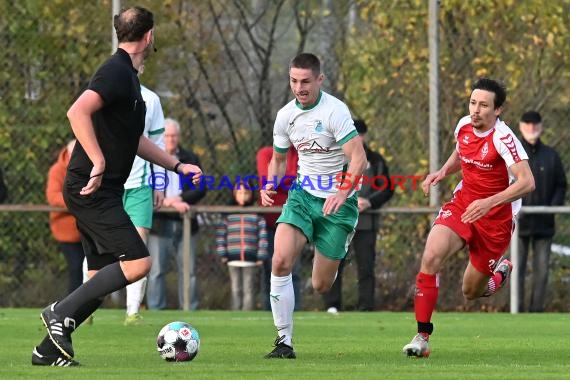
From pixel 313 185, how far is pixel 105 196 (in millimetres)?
1910

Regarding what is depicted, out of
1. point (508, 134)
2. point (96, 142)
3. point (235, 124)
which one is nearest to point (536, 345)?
point (508, 134)

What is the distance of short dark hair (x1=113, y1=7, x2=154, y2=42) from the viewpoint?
8.54 meters

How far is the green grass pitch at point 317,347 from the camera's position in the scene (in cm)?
794

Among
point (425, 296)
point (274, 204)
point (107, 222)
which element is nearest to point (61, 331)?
point (107, 222)

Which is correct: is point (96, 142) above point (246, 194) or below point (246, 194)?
above

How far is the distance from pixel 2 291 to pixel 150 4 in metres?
3.76

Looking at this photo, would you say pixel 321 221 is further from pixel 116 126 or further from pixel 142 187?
pixel 142 187

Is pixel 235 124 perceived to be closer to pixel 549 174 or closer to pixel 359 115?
pixel 359 115

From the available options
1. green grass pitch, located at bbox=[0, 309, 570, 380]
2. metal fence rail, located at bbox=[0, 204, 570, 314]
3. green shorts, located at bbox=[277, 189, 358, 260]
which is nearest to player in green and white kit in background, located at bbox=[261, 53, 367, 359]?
green shorts, located at bbox=[277, 189, 358, 260]

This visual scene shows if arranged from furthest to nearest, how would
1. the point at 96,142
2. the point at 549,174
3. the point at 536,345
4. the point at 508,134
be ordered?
1. the point at 549,174
2. the point at 536,345
3. the point at 508,134
4. the point at 96,142

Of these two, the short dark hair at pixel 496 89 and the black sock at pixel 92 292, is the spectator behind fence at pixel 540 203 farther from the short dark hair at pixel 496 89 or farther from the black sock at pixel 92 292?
the black sock at pixel 92 292

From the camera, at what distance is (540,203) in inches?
624

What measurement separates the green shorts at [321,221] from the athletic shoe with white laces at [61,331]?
196 cm

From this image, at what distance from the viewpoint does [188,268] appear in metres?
15.9
